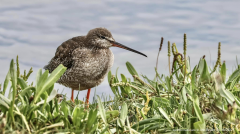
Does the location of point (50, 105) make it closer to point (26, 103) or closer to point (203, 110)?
point (26, 103)

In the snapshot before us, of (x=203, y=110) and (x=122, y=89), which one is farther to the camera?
(x=122, y=89)

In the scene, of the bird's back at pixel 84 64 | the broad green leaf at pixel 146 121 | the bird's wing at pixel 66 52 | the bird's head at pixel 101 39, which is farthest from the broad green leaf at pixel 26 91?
the bird's head at pixel 101 39

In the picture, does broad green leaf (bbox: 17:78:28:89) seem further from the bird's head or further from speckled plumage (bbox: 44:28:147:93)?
the bird's head

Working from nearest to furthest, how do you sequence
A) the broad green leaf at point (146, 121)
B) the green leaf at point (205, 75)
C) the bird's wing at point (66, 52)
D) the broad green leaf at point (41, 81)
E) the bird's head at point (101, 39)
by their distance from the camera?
the broad green leaf at point (41, 81) → the broad green leaf at point (146, 121) → the green leaf at point (205, 75) → the bird's wing at point (66, 52) → the bird's head at point (101, 39)

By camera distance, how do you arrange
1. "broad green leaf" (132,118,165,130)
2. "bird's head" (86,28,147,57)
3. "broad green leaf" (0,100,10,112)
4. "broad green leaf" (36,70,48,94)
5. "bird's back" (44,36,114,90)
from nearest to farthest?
"broad green leaf" (0,100,10,112)
"broad green leaf" (36,70,48,94)
"broad green leaf" (132,118,165,130)
"bird's back" (44,36,114,90)
"bird's head" (86,28,147,57)

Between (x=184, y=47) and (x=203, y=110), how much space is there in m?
0.96

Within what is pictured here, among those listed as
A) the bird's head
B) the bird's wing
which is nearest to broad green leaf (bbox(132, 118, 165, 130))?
the bird's wing

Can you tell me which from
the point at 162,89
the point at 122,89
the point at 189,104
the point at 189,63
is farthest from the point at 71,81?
the point at 189,104

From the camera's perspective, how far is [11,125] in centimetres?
261

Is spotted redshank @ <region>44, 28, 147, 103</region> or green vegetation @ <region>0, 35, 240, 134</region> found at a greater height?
spotted redshank @ <region>44, 28, 147, 103</region>

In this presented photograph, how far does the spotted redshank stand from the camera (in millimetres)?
5523

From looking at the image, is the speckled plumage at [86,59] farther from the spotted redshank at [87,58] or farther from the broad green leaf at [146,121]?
the broad green leaf at [146,121]

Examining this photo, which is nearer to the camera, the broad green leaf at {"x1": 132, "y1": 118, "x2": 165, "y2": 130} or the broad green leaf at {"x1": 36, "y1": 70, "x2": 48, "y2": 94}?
the broad green leaf at {"x1": 36, "y1": 70, "x2": 48, "y2": 94}

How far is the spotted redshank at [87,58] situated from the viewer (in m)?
5.52
